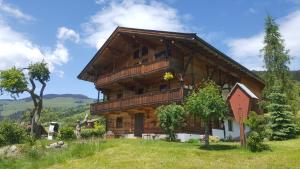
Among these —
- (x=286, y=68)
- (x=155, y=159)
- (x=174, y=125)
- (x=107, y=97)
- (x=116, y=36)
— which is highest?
(x=116, y=36)

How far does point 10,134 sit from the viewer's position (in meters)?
35.7

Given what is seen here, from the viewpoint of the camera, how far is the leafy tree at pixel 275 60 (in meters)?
39.4

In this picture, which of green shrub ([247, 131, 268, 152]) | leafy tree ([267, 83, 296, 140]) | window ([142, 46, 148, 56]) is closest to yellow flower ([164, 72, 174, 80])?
window ([142, 46, 148, 56])

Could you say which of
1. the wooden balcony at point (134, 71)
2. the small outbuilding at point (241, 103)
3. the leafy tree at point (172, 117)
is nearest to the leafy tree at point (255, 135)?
the small outbuilding at point (241, 103)

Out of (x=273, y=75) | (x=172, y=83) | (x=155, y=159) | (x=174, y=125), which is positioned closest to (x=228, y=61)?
(x=172, y=83)

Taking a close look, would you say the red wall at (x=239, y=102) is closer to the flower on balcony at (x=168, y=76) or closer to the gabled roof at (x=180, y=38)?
the gabled roof at (x=180, y=38)

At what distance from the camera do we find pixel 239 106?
22.4 metres

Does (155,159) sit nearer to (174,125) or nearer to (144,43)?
(174,125)

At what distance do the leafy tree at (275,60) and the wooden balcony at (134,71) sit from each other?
526 inches

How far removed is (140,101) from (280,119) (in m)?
12.1

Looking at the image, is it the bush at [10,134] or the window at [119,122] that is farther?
the window at [119,122]

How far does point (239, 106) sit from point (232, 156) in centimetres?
442

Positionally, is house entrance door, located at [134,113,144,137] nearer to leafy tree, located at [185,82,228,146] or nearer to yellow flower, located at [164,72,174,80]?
yellow flower, located at [164,72,174,80]

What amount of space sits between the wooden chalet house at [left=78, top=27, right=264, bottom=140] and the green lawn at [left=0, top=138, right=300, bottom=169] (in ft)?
30.8
